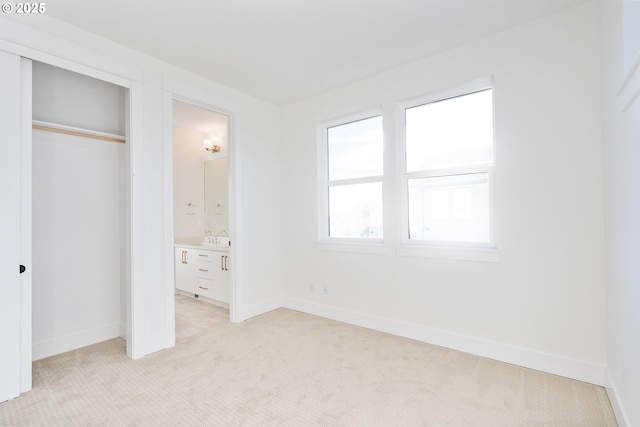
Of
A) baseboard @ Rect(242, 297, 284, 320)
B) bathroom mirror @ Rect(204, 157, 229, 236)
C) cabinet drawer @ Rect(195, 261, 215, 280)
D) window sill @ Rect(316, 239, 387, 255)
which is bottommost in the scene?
baseboard @ Rect(242, 297, 284, 320)

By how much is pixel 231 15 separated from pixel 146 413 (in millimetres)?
2804

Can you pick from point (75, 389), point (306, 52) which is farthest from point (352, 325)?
point (306, 52)

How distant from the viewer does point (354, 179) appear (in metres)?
3.70

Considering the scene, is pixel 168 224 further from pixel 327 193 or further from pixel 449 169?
pixel 449 169

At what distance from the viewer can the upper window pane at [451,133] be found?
9.25ft

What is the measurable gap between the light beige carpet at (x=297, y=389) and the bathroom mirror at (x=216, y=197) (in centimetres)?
244

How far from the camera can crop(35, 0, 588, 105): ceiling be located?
225 cm

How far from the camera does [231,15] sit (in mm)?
2344

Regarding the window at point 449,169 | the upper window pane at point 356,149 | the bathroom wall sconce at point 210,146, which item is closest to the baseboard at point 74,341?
the upper window pane at point 356,149

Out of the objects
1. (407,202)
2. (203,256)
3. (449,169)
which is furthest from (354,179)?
(203,256)

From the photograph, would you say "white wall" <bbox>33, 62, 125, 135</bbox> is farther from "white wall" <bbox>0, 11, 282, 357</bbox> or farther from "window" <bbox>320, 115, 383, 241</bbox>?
"window" <bbox>320, 115, 383, 241</bbox>

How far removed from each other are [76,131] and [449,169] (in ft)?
11.6

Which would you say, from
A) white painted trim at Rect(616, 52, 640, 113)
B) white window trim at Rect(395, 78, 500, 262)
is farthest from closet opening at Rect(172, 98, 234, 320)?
white painted trim at Rect(616, 52, 640, 113)

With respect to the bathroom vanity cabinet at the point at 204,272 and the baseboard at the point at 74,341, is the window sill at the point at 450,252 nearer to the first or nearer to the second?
the bathroom vanity cabinet at the point at 204,272
